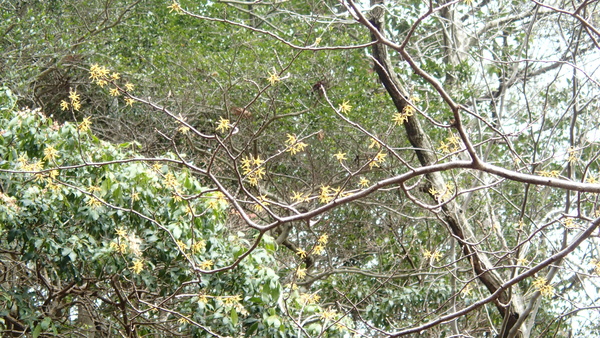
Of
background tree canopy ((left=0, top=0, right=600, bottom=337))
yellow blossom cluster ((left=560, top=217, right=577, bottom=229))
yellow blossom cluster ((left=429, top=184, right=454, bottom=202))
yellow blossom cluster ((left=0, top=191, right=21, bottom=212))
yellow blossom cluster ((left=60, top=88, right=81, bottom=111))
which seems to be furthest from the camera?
background tree canopy ((left=0, top=0, right=600, bottom=337))

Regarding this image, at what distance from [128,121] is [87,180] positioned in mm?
2773

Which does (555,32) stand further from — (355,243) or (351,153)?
(355,243)

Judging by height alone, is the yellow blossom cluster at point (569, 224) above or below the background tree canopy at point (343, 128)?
below

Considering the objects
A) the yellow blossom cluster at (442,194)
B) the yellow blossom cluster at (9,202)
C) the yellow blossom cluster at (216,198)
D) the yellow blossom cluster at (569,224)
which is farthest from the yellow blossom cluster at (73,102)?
the yellow blossom cluster at (569,224)

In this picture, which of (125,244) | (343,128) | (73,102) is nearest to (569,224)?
(73,102)

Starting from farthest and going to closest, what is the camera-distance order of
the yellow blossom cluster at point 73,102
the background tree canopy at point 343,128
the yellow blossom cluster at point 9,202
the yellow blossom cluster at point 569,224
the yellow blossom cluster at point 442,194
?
the background tree canopy at point 343,128
the yellow blossom cluster at point 9,202
the yellow blossom cluster at point 569,224
the yellow blossom cluster at point 73,102
the yellow blossom cluster at point 442,194

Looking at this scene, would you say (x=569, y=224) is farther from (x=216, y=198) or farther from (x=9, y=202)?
(x=9, y=202)

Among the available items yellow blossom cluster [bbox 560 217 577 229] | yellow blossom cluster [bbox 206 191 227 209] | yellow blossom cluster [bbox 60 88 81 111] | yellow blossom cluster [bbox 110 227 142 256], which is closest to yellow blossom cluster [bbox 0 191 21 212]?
yellow blossom cluster [bbox 110 227 142 256]

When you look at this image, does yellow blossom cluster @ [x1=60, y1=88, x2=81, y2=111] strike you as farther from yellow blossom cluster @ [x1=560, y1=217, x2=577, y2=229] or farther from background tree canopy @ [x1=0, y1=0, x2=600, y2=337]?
yellow blossom cluster @ [x1=560, y1=217, x2=577, y2=229]

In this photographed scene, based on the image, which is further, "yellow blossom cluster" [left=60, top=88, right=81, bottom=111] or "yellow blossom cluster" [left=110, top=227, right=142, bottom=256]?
"yellow blossom cluster" [left=110, top=227, right=142, bottom=256]

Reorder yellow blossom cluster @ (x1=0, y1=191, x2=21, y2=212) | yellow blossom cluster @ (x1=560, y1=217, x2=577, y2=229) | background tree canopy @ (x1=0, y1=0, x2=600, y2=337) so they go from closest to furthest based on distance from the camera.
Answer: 1. yellow blossom cluster @ (x1=560, y1=217, x2=577, y2=229)
2. yellow blossom cluster @ (x1=0, y1=191, x2=21, y2=212)
3. background tree canopy @ (x1=0, y1=0, x2=600, y2=337)

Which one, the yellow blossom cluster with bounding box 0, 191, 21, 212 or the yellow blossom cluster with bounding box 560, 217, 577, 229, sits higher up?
the yellow blossom cluster with bounding box 560, 217, 577, 229

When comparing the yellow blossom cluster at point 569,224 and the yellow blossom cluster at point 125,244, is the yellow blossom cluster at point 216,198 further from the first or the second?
the yellow blossom cluster at point 569,224

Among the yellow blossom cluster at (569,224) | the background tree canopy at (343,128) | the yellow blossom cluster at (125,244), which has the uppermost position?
the background tree canopy at (343,128)
